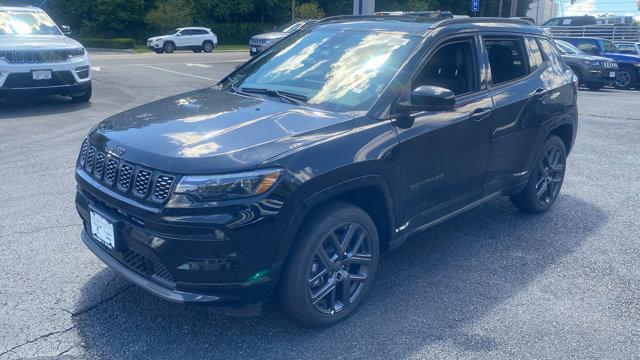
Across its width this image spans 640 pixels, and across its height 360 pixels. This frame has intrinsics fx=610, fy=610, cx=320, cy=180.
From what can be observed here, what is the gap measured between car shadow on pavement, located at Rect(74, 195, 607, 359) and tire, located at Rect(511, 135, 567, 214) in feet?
2.10

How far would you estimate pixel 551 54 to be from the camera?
5.79 metres

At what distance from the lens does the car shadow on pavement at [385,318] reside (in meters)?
3.50

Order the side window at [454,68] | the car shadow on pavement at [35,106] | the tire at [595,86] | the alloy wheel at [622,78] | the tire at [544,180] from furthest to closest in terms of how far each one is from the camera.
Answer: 1. the alloy wheel at [622,78]
2. the tire at [595,86]
3. the car shadow on pavement at [35,106]
4. the tire at [544,180]
5. the side window at [454,68]

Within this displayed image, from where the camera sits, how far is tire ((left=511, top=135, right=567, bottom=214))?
5605mm

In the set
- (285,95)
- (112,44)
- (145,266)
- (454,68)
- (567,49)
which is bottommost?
(112,44)

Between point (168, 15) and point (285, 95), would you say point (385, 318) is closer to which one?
point (285, 95)

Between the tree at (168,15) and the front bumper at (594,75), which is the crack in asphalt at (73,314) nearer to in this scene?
the front bumper at (594,75)

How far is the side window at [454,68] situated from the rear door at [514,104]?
0.80 feet

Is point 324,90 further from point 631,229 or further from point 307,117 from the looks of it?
point 631,229

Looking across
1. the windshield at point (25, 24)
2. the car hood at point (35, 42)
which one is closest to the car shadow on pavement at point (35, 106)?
the car hood at point (35, 42)

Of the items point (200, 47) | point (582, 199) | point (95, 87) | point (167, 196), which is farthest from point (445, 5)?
point (167, 196)

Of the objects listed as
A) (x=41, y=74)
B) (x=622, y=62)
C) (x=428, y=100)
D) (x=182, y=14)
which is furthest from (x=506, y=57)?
(x=182, y=14)

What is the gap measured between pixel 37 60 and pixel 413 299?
8.95 meters

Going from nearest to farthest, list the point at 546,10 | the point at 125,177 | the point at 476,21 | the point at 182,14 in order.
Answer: the point at 125,177
the point at 476,21
the point at 182,14
the point at 546,10
